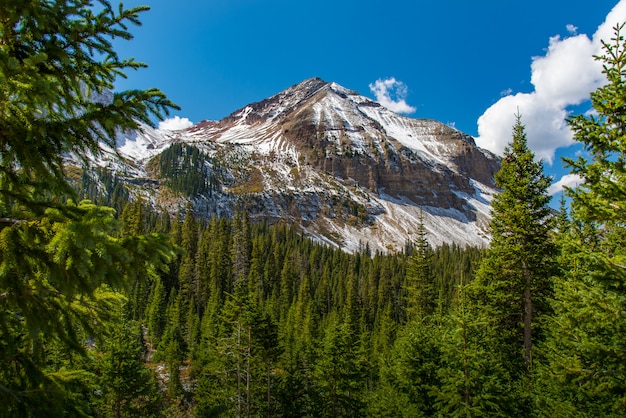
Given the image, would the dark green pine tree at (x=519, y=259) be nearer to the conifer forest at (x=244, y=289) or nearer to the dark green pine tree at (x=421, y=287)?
the conifer forest at (x=244, y=289)

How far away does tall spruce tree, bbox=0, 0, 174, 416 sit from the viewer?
311cm

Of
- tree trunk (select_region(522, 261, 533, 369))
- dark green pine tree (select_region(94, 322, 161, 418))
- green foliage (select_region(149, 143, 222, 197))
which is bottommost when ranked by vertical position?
dark green pine tree (select_region(94, 322, 161, 418))

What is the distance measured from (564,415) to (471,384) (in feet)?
7.35

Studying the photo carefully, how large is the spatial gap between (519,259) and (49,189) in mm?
14804

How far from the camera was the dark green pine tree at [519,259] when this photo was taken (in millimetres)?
13336

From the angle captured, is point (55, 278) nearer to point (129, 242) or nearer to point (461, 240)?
point (129, 242)

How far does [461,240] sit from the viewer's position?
623ft

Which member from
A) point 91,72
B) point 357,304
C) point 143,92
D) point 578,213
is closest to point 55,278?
point 143,92

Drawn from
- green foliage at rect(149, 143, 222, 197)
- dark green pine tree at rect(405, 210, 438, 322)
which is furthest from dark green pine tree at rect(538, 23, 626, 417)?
green foliage at rect(149, 143, 222, 197)

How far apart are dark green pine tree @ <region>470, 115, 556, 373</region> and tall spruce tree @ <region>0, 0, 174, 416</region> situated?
541 inches

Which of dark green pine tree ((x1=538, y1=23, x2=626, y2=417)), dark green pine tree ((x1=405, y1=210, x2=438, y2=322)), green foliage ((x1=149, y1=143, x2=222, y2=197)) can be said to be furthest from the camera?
green foliage ((x1=149, y1=143, x2=222, y2=197))

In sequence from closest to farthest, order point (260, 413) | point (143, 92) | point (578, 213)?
point (143, 92), point (578, 213), point (260, 413)

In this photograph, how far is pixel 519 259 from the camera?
1334 centimetres

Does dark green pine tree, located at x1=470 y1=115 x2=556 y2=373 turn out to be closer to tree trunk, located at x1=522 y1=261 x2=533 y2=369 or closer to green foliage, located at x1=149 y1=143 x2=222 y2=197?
tree trunk, located at x1=522 y1=261 x2=533 y2=369
